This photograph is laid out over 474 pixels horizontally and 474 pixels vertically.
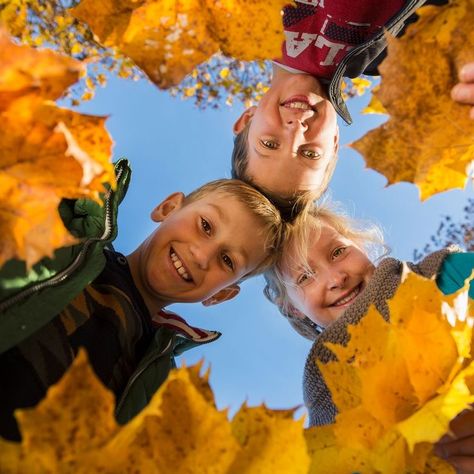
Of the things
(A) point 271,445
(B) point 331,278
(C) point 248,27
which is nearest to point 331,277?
(B) point 331,278

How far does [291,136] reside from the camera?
2.48 meters

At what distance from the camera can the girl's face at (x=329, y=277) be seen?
242 centimetres

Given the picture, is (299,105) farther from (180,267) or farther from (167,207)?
(180,267)

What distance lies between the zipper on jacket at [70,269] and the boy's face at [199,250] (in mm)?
438

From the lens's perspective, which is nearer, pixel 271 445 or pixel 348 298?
pixel 271 445

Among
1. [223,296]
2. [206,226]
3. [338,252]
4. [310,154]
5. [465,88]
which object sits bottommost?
[223,296]

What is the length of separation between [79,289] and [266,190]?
1483 mm

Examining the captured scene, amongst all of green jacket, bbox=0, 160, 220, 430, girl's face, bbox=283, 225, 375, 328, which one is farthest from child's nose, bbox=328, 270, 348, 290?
green jacket, bbox=0, 160, 220, 430

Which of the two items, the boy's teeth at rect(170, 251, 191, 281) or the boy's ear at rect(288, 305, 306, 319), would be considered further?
the boy's ear at rect(288, 305, 306, 319)

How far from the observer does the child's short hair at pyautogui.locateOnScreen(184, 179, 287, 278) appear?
236 centimetres

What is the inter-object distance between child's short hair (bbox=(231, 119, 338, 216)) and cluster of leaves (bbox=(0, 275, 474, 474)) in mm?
1624

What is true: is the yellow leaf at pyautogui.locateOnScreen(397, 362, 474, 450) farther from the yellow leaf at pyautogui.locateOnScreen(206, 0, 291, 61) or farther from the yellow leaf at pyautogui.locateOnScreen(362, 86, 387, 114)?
the yellow leaf at pyautogui.locateOnScreen(206, 0, 291, 61)

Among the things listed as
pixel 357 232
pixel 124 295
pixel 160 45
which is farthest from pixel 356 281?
pixel 160 45

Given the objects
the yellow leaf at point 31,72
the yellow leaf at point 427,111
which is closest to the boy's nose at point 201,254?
the yellow leaf at point 427,111
